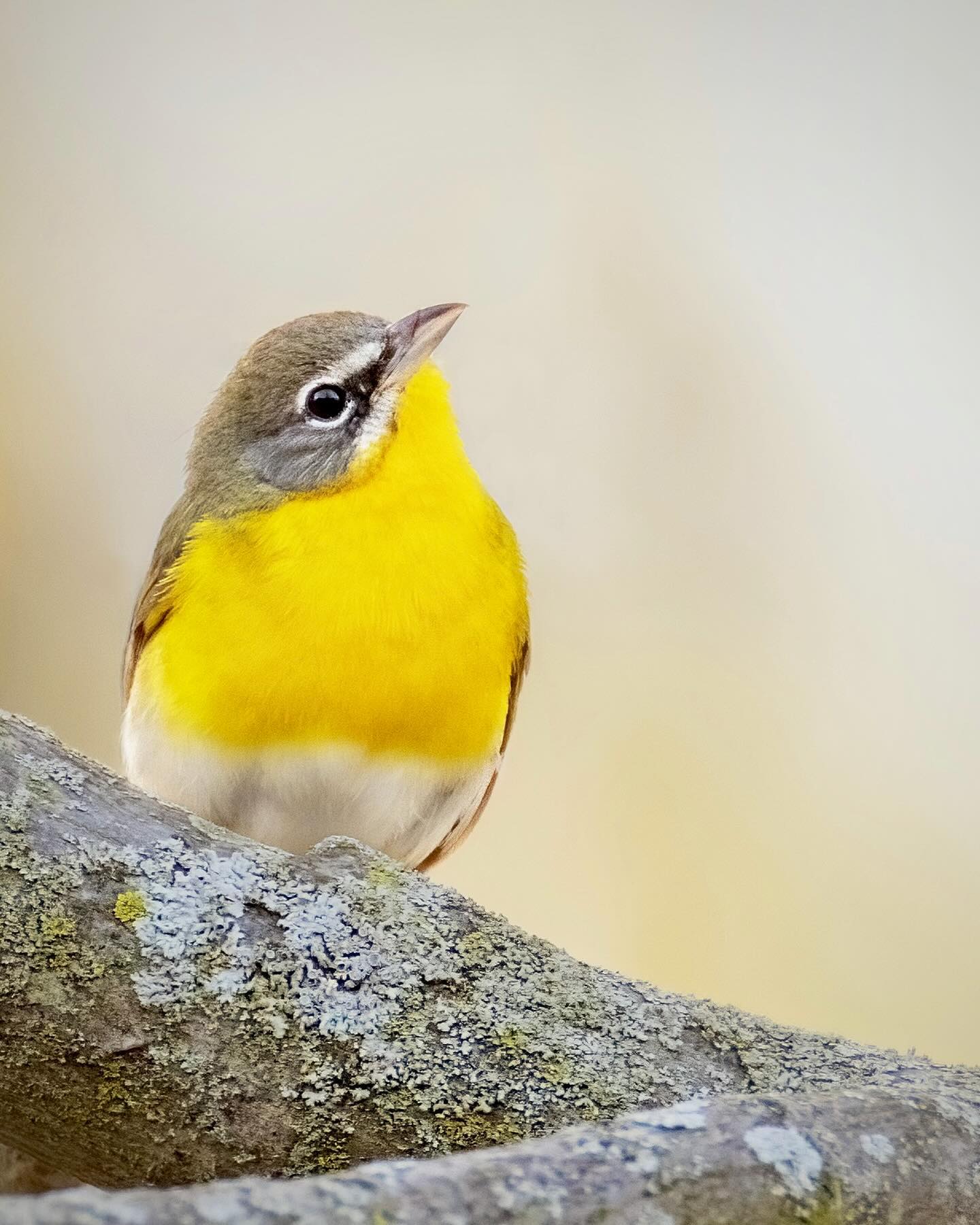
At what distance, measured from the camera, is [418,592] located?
1.00 metres

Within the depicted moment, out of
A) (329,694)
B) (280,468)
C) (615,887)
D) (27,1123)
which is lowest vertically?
(615,887)

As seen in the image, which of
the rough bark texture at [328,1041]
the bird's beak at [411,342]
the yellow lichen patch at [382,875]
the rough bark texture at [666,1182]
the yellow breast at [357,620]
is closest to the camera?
the rough bark texture at [666,1182]

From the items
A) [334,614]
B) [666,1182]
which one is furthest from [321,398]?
[666,1182]

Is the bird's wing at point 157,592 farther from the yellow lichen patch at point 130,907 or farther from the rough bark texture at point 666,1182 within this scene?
the rough bark texture at point 666,1182

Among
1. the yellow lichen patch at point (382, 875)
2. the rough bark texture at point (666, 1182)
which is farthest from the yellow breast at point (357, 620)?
the rough bark texture at point (666, 1182)

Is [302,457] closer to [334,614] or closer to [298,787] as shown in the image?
[334,614]

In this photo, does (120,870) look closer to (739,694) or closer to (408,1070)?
(408,1070)

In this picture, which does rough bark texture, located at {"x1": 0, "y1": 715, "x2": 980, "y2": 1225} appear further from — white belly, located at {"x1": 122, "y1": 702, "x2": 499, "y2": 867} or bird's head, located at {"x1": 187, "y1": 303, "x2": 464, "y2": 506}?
bird's head, located at {"x1": 187, "y1": 303, "x2": 464, "y2": 506}

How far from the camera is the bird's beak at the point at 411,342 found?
107 centimetres

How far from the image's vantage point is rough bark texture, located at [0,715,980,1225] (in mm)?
499

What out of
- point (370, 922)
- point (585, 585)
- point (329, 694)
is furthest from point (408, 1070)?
point (585, 585)

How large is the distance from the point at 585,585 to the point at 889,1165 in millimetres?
1508

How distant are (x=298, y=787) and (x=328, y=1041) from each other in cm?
45

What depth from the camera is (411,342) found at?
1.07 meters
